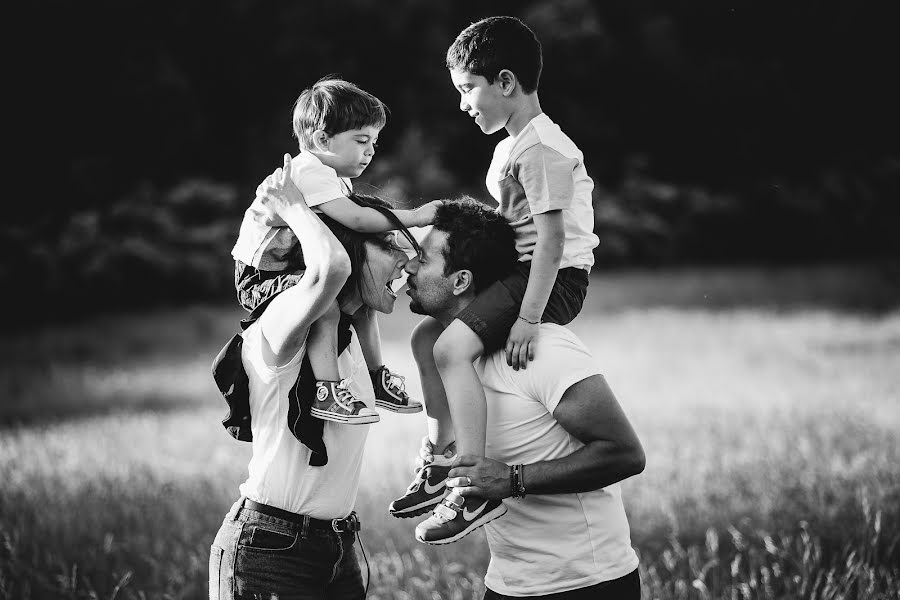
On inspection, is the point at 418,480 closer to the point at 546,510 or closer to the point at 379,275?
the point at 546,510

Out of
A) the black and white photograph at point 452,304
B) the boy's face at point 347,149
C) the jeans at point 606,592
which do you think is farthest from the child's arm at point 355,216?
the jeans at point 606,592

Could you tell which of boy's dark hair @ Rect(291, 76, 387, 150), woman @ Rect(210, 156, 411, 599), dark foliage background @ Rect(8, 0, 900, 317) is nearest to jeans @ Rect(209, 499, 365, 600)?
woman @ Rect(210, 156, 411, 599)

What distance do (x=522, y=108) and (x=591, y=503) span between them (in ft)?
4.67

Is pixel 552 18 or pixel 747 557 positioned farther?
pixel 552 18

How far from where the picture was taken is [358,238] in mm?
2881

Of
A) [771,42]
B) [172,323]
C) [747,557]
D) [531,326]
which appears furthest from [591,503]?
[771,42]

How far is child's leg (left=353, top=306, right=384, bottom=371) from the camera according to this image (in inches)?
127

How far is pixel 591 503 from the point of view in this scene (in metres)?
2.79

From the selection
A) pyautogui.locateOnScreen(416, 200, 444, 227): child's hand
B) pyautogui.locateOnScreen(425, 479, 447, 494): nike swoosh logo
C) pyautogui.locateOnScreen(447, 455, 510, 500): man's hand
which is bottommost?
pyautogui.locateOnScreen(425, 479, 447, 494): nike swoosh logo

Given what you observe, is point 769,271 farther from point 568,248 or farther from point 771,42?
point 568,248

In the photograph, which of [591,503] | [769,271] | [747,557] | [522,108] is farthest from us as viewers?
[769,271]

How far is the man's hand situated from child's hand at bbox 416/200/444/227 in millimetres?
762

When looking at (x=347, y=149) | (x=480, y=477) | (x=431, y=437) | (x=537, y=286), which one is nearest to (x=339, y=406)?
(x=480, y=477)

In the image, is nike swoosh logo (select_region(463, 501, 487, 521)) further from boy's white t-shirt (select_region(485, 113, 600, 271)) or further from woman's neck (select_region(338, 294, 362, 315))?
boy's white t-shirt (select_region(485, 113, 600, 271))
